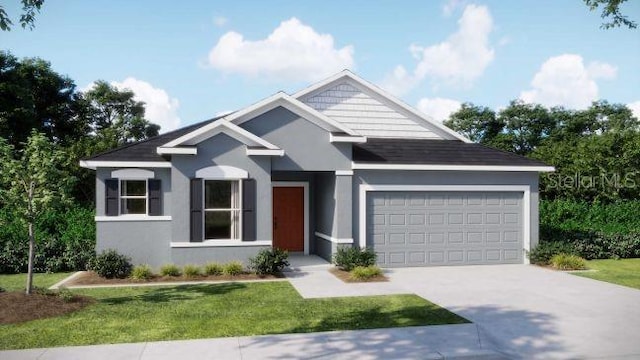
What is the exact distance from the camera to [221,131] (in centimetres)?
1498

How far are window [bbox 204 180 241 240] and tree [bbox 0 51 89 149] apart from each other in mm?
22861

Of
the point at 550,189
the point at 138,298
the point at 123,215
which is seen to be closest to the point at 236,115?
the point at 123,215

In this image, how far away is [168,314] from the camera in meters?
10.1

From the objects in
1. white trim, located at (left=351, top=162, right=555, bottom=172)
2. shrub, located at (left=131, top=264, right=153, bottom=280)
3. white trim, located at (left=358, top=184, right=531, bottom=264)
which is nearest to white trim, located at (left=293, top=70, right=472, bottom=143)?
white trim, located at (left=351, top=162, right=555, bottom=172)

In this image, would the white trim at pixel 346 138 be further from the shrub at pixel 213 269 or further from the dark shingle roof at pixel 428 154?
the shrub at pixel 213 269

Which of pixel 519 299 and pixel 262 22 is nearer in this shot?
pixel 519 299

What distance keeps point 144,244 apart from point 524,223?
490 inches

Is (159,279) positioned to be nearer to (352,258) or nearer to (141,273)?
(141,273)

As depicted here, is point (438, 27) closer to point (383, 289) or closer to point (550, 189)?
point (383, 289)

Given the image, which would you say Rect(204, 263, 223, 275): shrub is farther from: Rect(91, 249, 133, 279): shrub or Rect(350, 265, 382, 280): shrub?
Rect(350, 265, 382, 280): shrub

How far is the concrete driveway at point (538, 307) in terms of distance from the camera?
827 cm

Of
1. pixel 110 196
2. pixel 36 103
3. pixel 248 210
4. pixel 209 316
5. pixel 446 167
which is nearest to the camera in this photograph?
pixel 209 316

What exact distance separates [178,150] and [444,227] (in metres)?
8.79

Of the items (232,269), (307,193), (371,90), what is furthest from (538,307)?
(371,90)
